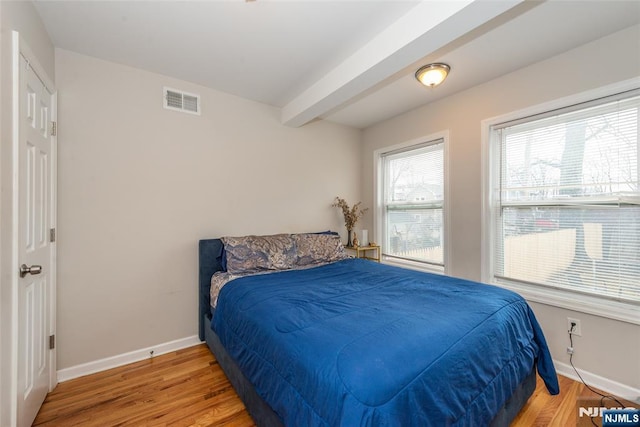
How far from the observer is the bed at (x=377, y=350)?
37.8 inches

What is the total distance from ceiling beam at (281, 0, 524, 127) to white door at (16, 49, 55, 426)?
203 cm

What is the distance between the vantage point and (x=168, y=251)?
98.7 inches

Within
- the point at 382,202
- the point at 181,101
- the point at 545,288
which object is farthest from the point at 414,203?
the point at 181,101

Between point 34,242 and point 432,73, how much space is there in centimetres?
314

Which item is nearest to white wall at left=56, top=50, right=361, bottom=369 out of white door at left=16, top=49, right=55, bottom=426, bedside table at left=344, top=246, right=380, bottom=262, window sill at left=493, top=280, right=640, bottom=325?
white door at left=16, top=49, right=55, bottom=426

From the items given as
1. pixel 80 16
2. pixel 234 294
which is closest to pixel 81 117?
pixel 80 16

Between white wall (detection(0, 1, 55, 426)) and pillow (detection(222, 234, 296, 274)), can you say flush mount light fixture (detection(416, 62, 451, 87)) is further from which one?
white wall (detection(0, 1, 55, 426))

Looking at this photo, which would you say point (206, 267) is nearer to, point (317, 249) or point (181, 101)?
point (317, 249)

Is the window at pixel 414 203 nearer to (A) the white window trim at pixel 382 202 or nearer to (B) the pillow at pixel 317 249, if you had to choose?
(A) the white window trim at pixel 382 202

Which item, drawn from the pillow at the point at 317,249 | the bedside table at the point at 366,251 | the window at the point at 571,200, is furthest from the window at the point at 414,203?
the pillow at the point at 317,249

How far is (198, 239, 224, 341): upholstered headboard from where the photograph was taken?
255 cm

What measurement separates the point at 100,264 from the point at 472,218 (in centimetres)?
351

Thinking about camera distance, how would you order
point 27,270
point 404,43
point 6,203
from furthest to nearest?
point 404,43 < point 27,270 < point 6,203

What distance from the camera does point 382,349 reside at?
3.52ft
